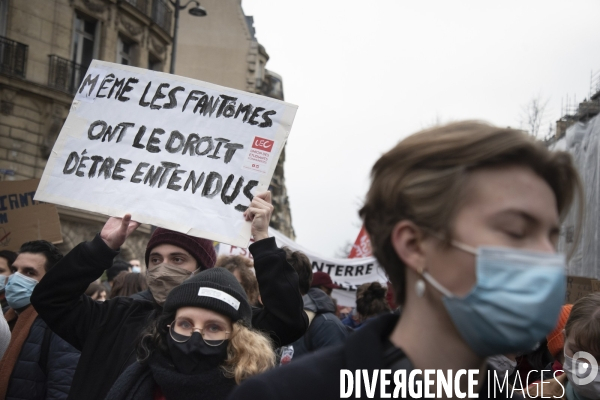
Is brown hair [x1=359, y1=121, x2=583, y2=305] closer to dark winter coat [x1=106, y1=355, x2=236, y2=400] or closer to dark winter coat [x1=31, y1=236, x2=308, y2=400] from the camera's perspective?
dark winter coat [x1=106, y1=355, x2=236, y2=400]

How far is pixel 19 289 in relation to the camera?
4.82m

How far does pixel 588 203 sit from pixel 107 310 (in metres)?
11.0

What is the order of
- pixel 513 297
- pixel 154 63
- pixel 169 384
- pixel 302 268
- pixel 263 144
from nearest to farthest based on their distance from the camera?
pixel 513 297
pixel 169 384
pixel 263 144
pixel 302 268
pixel 154 63

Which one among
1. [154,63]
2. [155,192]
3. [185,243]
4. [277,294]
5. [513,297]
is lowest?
[277,294]

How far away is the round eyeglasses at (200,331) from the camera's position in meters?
2.98

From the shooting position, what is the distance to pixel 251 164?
155 inches

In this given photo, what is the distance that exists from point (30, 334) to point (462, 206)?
3.86 meters

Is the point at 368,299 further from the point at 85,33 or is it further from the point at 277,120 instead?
the point at 85,33

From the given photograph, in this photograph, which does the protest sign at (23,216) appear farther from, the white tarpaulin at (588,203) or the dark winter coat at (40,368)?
the white tarpaulin at (588,203)

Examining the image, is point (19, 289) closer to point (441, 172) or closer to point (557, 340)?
point (557, 340)

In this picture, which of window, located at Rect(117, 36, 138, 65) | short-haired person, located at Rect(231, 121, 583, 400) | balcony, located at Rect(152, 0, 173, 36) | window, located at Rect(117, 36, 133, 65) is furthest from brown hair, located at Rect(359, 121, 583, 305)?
balcony, located at Rect(152, 0, 173, 36)

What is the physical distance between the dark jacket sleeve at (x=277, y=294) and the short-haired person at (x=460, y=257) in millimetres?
1701

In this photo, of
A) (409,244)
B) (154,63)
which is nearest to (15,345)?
(409,244)

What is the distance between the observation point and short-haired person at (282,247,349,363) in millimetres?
4993
